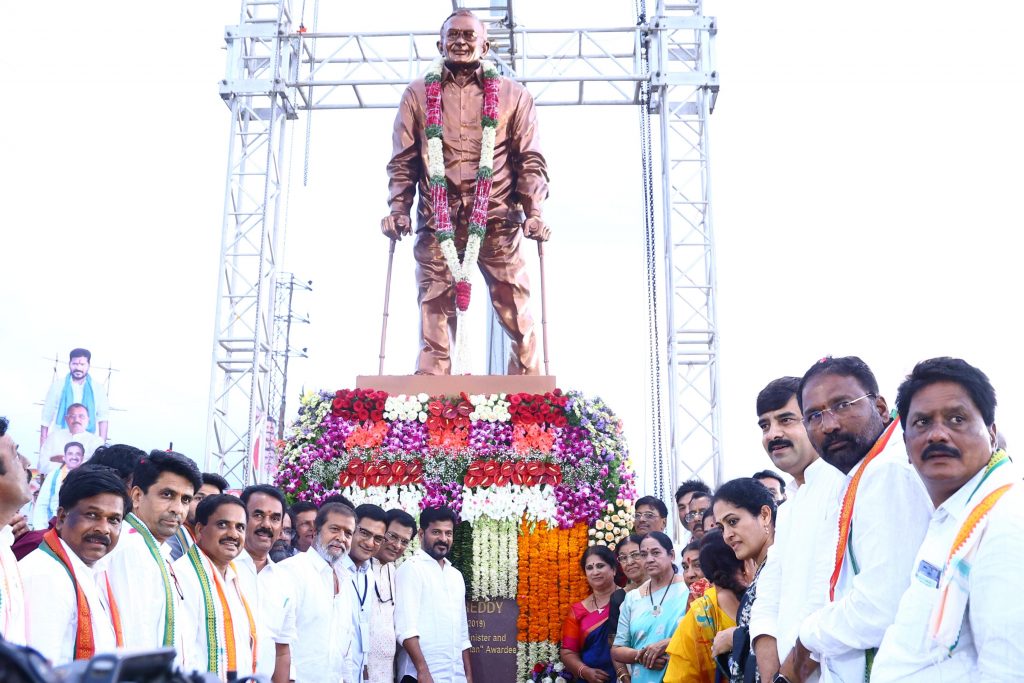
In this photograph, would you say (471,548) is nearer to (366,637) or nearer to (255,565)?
(366,637)

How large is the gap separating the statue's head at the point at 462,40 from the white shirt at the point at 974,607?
20.1 ft

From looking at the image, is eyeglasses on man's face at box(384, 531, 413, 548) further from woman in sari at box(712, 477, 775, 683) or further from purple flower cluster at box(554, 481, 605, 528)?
woman in sari at box(712, 477, 775, 683)

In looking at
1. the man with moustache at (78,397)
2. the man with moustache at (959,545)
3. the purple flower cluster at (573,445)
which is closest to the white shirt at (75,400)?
the man with moustache at (78,397)

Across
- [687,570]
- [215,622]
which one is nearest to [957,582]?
[215,622]

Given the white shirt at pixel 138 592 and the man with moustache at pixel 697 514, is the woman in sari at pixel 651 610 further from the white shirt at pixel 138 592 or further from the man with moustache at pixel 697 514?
the white shirt at pixel 138 592

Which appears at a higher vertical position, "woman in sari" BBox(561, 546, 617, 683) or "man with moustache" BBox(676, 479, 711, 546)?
"man with moustache" BBox(676, 479, 711, 546)

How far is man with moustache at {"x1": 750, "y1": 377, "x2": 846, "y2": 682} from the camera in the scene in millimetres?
3023

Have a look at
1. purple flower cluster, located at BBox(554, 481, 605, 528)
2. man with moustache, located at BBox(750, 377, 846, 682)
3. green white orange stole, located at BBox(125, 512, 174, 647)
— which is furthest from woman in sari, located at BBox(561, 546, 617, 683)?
green white orange stole, located at BBox(125, 512, 174, 647)

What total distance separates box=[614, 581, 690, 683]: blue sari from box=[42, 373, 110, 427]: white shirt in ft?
21.3

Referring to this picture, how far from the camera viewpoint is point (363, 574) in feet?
18.5

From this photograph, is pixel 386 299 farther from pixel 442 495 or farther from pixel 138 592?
pixel 138 592

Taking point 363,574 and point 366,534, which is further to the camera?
point 363,574

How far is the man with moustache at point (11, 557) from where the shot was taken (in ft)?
8.89

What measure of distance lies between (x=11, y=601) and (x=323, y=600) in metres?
2.34
